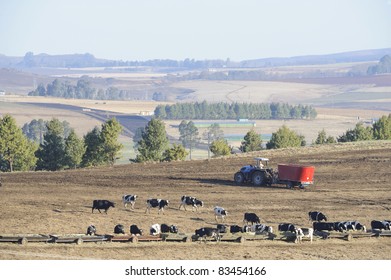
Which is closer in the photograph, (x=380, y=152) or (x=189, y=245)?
(x=189, y=245)

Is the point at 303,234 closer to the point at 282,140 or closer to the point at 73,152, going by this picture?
the point at 73,152

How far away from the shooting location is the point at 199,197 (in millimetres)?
53594

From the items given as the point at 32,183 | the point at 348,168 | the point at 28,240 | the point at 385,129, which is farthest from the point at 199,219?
the point at 385,129

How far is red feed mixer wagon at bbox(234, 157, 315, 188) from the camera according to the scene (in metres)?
56.4

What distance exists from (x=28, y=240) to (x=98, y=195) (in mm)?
17246

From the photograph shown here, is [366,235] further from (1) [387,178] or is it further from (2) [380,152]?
(2) [380,152]

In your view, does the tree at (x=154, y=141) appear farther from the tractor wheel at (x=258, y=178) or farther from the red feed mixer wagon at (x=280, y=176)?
the tractor wheel at (x=258, y=178)

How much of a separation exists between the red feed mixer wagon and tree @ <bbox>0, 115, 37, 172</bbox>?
32232 millimetres

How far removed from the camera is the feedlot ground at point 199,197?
36.5m

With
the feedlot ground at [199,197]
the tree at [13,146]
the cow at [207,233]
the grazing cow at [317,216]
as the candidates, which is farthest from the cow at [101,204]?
the tree at [13,146]

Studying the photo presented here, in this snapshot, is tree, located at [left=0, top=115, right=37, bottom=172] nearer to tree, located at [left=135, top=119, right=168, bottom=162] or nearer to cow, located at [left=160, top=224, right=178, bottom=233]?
tree, located at [left=135, top=119, right=168, bottom=162]

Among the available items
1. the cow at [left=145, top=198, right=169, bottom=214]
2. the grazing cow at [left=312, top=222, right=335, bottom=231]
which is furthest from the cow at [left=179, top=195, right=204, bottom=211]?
the grazing cow at [left=312, top=222, right=335, bottom=231]

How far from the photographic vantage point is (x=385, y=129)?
363ft

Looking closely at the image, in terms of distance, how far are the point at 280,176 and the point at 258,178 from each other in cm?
172
